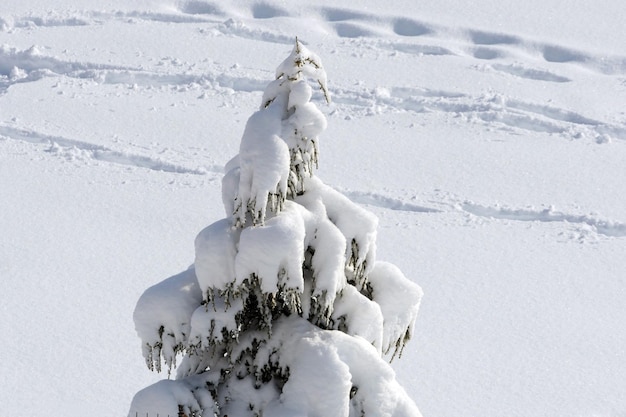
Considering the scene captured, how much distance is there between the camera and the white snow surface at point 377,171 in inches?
490

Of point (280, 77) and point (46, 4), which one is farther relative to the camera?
point (46, 4)

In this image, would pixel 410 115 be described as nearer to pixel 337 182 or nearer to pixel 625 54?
pixel 337 182

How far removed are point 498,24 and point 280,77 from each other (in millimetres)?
20737

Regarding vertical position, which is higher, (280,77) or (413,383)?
(280,77)

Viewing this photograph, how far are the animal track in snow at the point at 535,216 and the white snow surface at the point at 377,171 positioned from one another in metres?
0.04

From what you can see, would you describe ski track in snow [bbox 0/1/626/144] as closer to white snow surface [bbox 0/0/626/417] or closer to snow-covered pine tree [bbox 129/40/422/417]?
white snow surface [bbox 0/0/626/417]

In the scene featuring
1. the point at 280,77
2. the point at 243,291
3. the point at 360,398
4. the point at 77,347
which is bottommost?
the point at 77,347

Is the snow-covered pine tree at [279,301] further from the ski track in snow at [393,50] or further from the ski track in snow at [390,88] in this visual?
the ski track in snow at [393,50]

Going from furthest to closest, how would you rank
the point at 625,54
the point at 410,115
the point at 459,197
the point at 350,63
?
1. the point at 625,54
2. the point at 350,63
3. the point at 410,115
4. the point at 459,197

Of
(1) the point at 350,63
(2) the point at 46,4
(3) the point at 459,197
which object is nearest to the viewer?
(3) the point at 459,197

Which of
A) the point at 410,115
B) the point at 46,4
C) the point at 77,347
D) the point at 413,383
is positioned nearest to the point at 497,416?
the point at 413,383

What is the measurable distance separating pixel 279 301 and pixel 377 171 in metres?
12.5

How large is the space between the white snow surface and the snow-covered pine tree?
12.8 inches

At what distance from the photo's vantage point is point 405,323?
609 cm
